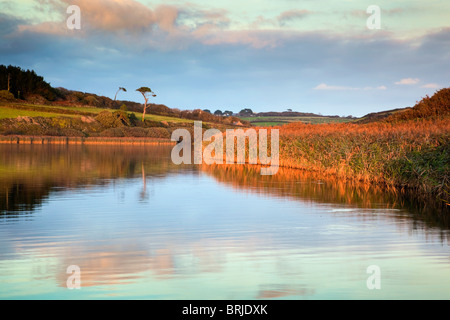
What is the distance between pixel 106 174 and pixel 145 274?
56.3 ft

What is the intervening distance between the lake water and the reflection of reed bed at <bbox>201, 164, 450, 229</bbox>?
83 mm

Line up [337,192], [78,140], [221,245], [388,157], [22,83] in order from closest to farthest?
[221,245] < [337,192] < [388,157] < [78,140] < [22,83]

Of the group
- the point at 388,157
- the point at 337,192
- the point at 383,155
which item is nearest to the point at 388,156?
the point at 388,157

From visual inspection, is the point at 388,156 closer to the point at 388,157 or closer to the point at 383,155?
the point at 388,157

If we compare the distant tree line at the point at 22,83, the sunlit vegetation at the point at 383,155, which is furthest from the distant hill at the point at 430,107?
the distant tree line at the point at 22,83

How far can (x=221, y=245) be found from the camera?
311 inches

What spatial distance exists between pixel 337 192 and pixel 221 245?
891 centimetres

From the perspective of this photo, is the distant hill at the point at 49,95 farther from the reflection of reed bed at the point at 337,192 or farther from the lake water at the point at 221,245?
the lake water at the point at 221,245

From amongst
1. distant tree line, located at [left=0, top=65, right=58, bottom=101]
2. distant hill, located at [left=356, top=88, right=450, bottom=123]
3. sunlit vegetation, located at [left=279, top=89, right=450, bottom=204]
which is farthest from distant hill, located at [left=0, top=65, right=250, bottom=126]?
sunlit vegetation, located at [left=279, top=89, right=450, bottom=204]

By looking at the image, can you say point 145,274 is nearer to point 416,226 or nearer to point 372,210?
point 416,226

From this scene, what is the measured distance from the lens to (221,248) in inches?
302

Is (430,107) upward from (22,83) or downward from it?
downward
